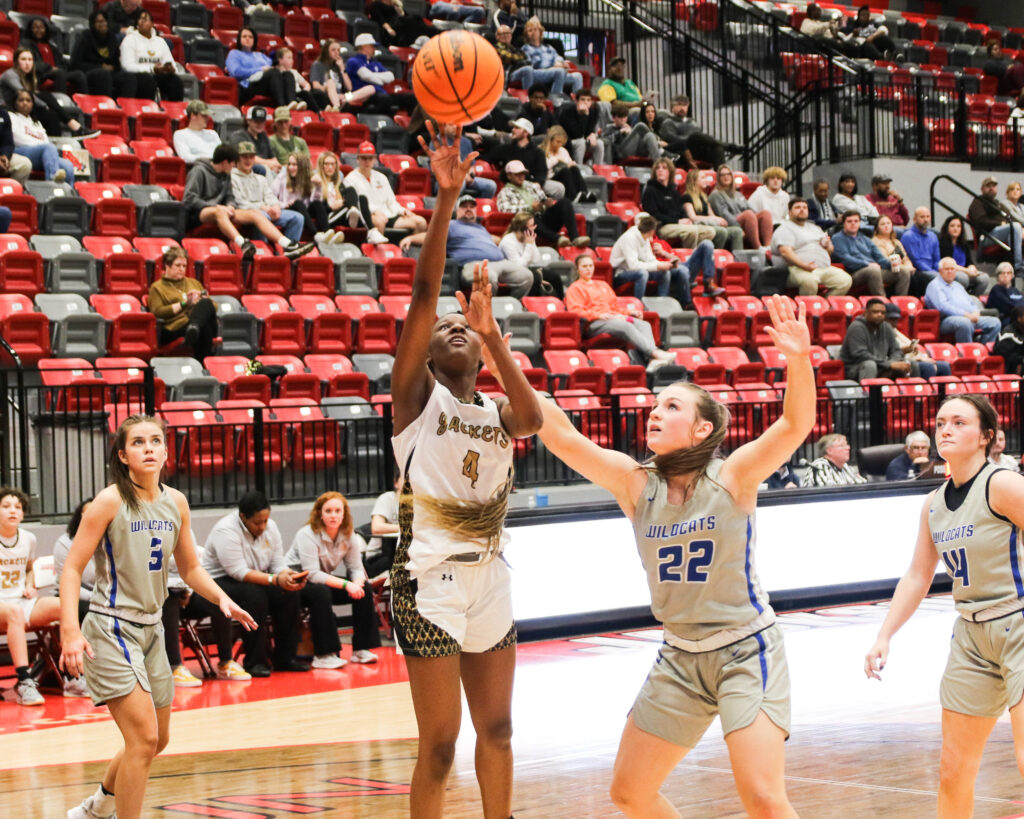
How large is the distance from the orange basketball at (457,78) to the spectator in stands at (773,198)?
41.4ft

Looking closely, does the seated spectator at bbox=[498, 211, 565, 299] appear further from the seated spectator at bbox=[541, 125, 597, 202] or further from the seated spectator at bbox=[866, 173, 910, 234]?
the seated spectator at bbox=[866, 173, 910, 234]

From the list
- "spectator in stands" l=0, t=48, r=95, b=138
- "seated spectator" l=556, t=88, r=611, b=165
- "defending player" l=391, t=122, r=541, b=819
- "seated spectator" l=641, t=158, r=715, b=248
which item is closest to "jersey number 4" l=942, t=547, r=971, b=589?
"defending player" l=391, t=122, r=541, b=819

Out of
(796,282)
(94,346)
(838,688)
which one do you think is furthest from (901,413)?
(94,346)

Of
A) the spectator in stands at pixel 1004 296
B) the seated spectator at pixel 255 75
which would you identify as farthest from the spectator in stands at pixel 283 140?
the spectator in stands at pixel 1004 296

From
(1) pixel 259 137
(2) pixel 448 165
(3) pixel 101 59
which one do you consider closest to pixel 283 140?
(1) pixel 259 137

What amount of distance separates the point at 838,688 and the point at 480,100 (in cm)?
474

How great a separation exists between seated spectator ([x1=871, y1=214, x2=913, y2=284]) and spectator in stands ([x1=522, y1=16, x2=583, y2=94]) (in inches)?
176

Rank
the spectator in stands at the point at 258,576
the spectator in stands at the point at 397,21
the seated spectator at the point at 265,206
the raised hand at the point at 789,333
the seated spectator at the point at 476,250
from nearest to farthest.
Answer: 1. the raised hand at the point at 789,333
2. the spectator in stands at the point at 258,576
3. the seated spectator at the point at 265,206
4. the seated spectator at the point at 476,250
5. the spectator in stands at the point at 397,21

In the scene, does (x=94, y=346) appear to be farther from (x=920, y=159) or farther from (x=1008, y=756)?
(x=920, y=159)

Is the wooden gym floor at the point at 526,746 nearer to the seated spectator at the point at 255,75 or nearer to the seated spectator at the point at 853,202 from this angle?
the seated spectator at the point at 255,75

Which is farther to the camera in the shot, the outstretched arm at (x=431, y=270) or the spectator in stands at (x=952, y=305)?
the spectator in stands at (x=952, y=305)

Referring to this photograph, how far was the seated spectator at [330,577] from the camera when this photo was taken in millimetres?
9172

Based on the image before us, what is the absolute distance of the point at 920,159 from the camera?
66.7 ft

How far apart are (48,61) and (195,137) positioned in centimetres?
Result: 187
